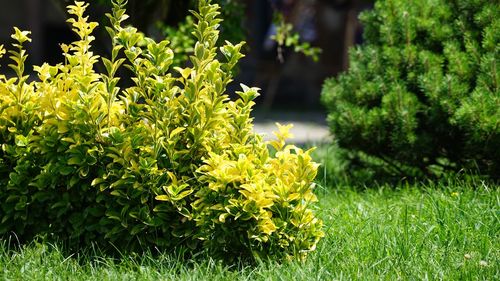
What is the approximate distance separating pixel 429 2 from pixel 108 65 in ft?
8.71

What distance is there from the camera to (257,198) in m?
3.40

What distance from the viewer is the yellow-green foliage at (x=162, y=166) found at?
11.5 ft

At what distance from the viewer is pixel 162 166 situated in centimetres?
368

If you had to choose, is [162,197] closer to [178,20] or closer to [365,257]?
[365,257]

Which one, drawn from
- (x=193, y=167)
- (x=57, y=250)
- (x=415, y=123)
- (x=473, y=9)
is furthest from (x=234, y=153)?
(x=473, y=9)

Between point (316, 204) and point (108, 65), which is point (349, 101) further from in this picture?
point (108, 65)

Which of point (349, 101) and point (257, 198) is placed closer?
point (257, 198)

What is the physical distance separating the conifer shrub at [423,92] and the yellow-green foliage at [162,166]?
1654mm

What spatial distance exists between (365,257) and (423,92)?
74.6 inches

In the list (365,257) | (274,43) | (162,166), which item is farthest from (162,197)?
(274,43)

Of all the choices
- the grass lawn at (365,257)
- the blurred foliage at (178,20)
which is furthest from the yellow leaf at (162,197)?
the blurred foliage at (178,20)

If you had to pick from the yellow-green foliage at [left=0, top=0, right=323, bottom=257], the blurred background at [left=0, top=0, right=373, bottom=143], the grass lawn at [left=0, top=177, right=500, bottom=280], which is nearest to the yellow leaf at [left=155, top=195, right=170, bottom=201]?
the yellow-green foliage at [left=0, top=0, right=323, bottom=257]

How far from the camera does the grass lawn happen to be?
338cm

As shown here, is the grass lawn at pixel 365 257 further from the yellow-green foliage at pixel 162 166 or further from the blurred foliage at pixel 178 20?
the blurred foliage at pixel 178 20
